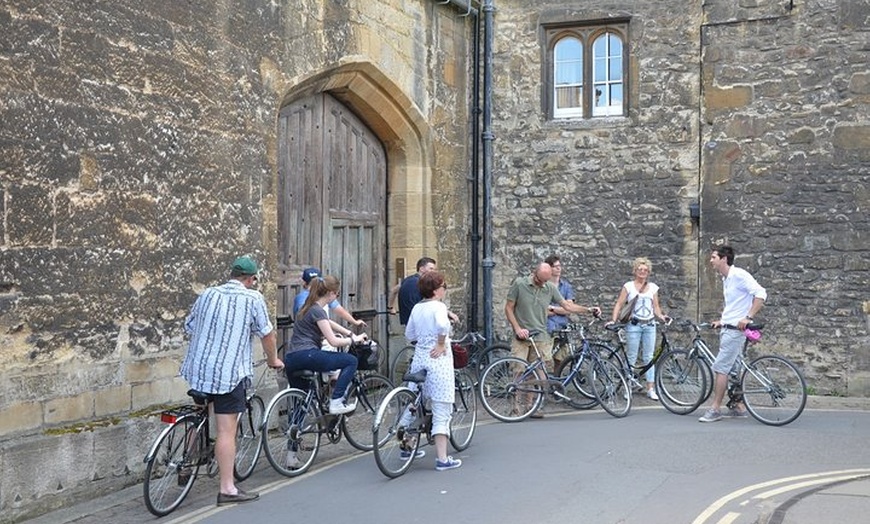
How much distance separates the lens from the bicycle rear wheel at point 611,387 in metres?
10.5

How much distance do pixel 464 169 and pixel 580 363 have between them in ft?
13.4

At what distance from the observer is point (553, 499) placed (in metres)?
6.95

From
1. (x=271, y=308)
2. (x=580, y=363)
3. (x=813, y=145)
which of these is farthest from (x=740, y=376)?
(x=271, y=308)

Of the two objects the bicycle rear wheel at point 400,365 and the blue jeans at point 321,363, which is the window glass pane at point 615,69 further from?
the blue jeans at point 321,363

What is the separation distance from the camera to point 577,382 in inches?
421

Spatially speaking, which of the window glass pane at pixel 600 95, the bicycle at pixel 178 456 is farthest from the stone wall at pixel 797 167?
the bicycle at pixel 178 456

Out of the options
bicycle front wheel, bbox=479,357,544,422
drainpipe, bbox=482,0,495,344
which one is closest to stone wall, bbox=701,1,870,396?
drainpipe, bbox=482,0,495,344

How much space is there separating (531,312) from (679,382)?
1680 mm

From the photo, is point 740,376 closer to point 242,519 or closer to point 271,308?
point 271,308

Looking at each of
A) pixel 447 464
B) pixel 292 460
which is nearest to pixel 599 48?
pixel 447 464

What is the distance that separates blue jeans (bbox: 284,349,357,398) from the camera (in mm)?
8312

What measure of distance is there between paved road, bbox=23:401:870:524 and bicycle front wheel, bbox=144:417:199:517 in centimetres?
12

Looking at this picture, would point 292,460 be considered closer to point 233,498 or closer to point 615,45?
point 233,498

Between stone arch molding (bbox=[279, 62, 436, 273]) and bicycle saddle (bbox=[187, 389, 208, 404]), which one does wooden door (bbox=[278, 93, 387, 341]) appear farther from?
bicycle saddle (bbox=[187, 389, 208, 404])
